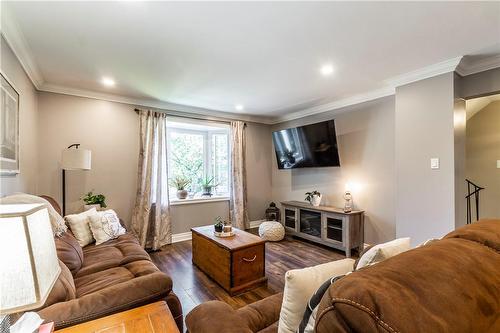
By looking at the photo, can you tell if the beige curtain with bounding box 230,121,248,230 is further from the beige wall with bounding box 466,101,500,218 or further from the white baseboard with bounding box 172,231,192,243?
the beige wall with bounding box 466,101,500,218

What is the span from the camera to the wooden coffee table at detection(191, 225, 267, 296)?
8.11 ft

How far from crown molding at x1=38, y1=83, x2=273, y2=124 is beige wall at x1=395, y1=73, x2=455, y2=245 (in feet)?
8.97

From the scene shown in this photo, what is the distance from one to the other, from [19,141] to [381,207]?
4.29 m

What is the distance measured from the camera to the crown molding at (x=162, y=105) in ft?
10.6

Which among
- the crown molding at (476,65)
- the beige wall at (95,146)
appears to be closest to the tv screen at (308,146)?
the crown molding at (476,65)

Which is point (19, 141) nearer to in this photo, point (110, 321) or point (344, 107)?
point (110, 321)

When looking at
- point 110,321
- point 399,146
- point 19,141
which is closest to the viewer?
point 110,321

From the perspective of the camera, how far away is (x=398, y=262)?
2.27ft

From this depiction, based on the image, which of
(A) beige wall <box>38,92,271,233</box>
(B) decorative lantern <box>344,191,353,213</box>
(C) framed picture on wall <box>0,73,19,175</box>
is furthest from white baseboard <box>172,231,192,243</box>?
(B) decorative lantern <box>344,191,353,213</box>

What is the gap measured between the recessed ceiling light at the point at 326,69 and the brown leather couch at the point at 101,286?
2490 millimetres

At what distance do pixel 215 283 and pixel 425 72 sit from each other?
10.8 feet

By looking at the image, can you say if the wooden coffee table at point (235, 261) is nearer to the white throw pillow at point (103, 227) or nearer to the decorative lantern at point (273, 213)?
the white throw pillow at point (103, 227)

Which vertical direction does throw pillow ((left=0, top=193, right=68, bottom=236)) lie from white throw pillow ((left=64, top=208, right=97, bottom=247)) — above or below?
above

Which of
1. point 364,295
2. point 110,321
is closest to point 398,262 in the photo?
point 364,295
